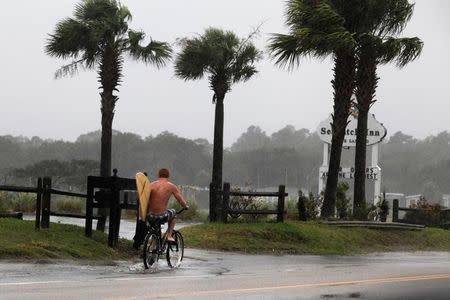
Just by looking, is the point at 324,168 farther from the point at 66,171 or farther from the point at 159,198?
the point at 66,171

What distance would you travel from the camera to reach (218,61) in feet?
111

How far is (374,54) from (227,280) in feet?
52.3

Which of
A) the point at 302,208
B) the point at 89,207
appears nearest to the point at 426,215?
the point at 302,208

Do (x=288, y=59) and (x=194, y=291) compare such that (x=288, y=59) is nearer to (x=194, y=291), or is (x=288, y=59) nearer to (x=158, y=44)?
(x=158, y=44)

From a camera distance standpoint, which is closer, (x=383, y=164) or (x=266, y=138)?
(x=383, y=164)

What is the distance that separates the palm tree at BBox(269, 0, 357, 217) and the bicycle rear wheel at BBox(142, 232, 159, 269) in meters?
12.9

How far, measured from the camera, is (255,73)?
35469mm

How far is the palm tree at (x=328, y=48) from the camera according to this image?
25609 millimetres

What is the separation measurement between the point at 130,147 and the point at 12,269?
117498 mm

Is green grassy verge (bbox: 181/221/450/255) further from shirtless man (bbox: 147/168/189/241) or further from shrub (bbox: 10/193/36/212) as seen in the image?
shrub (bbox: 10/193/36/212)

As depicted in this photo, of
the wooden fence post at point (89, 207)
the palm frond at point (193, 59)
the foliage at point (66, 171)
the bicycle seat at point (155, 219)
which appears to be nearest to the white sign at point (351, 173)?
the palm frond at point (193, 59)

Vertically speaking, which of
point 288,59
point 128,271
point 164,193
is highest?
point 288,59

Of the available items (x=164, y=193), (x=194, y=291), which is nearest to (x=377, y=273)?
(x=164, y=193)

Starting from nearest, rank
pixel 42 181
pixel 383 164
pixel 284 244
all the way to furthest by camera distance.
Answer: pixel 42 181, pixel 284 244, pixel 383 164
